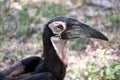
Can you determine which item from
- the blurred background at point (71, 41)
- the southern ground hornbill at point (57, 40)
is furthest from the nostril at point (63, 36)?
the blurred background at point (71, 41)

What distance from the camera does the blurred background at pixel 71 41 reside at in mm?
6417

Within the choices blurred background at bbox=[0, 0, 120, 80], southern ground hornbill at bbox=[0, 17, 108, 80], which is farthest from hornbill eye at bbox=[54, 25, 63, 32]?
blurred background at bbox=[0, 0, 120, 80]

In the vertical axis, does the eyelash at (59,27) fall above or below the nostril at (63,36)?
above

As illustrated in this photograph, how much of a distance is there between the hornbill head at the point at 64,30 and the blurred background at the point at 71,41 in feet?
2.34

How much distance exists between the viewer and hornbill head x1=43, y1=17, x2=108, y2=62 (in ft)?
15.9

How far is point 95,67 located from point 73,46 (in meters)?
1.22

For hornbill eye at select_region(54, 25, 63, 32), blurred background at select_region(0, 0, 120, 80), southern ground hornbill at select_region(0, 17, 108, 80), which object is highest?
hornbill eye at select_region(54, 25, 63, 32)

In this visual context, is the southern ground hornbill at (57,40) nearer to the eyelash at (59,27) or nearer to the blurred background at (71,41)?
the eyelash at (59,27)

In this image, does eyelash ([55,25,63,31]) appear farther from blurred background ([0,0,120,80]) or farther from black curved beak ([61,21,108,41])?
blurred background ([0,0,120,80])

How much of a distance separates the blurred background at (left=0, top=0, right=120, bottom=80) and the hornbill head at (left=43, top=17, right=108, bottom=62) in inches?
28.1

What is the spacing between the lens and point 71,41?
22.8 ft

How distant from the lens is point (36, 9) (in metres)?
8.02

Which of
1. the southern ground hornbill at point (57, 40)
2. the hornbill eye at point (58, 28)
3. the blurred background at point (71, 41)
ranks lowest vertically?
the blurred background at point (71, 41)

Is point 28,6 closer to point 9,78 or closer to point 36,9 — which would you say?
point 36,9
